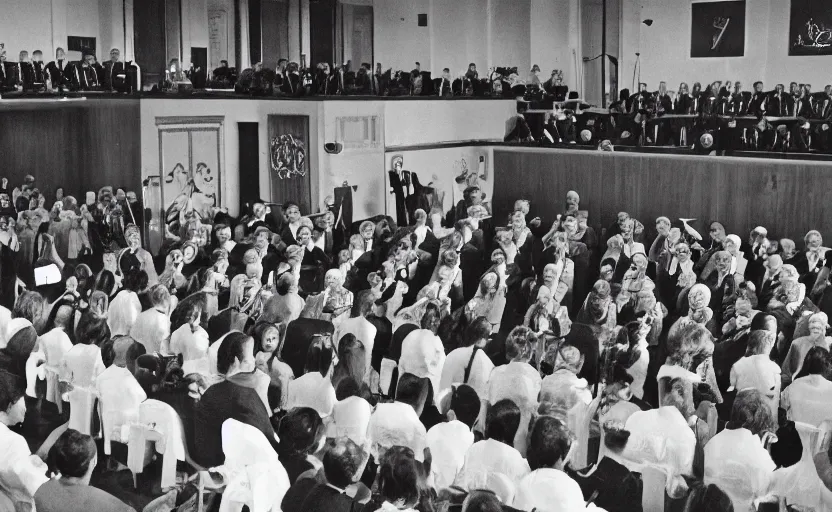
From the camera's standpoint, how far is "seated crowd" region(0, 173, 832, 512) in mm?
6012

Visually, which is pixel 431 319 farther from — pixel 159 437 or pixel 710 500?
pixel 710 500

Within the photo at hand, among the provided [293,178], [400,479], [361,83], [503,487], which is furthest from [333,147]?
[400,479]

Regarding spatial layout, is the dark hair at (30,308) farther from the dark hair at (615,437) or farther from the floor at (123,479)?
the dark hair at (615,437)

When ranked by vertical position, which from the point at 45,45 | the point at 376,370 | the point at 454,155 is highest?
the point at 45,45

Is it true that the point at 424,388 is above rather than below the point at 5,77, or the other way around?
below

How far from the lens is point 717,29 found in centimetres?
2580

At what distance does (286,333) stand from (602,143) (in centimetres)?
1160

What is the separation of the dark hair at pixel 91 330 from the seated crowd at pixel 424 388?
0.06 feet

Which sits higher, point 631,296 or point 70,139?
point 70,139

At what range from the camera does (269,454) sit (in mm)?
6203

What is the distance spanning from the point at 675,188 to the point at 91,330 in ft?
39.7

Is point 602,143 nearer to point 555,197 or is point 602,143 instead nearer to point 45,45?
point 555,197

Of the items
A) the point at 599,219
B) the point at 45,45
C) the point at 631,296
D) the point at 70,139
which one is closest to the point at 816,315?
the point at 631,296

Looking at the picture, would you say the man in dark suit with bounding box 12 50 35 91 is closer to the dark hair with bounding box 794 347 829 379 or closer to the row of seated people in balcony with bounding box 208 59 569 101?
the row of seated people in balcony with bounding box 208 59 569 101
